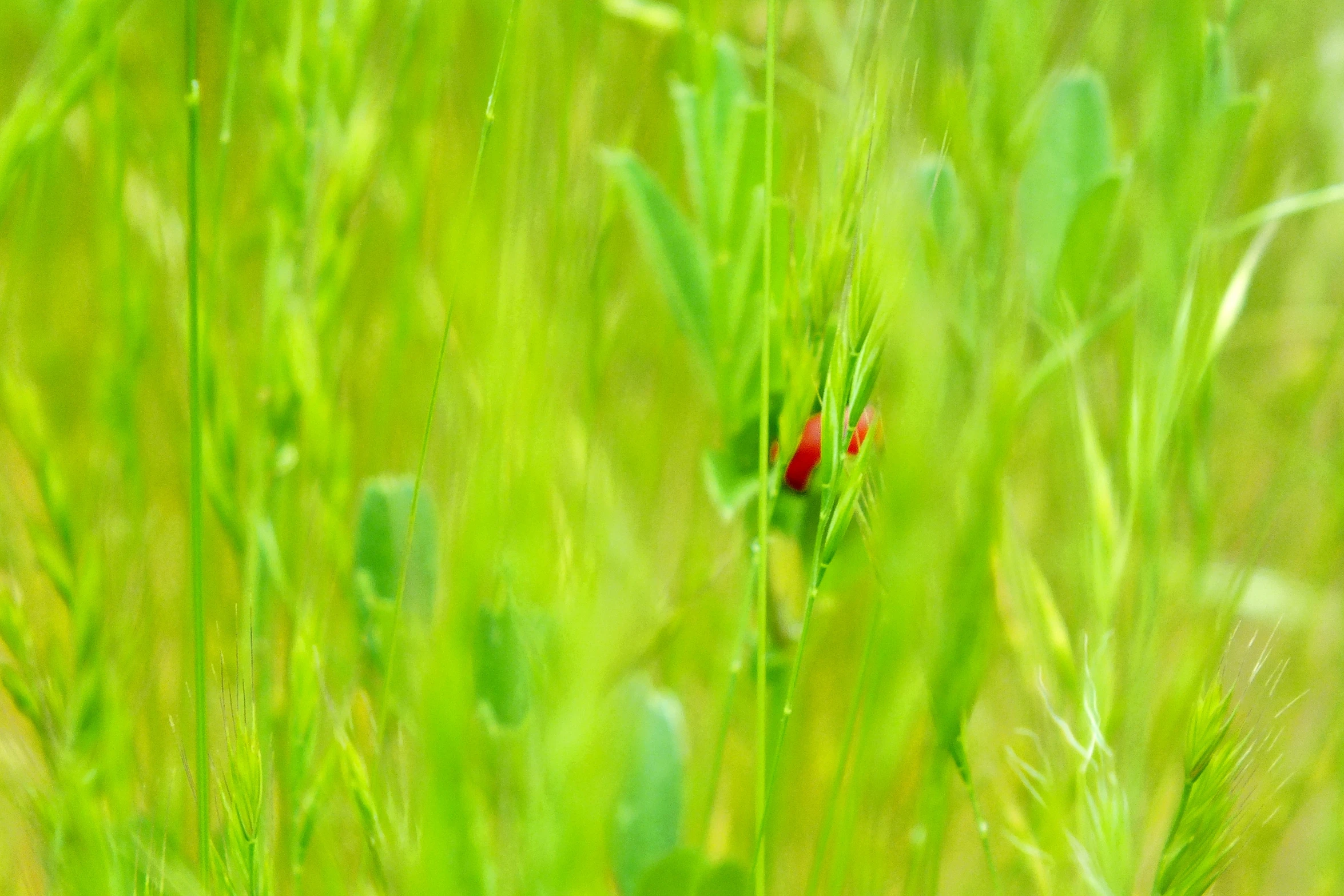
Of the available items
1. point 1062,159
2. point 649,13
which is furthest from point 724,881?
point 649,13

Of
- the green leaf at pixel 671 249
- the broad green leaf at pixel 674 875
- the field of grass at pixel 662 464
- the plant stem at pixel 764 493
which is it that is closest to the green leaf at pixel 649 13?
the field of grass at pixel 662 464

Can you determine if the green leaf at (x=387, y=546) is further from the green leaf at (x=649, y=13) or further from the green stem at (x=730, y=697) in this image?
the green leaf at (x=649, y=13)

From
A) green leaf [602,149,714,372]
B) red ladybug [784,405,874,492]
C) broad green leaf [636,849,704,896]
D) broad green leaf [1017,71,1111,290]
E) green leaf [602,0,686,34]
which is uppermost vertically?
green leaf [602,0,686,34]

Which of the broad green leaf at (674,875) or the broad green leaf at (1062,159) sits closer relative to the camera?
the broad green leaf at (674,875)

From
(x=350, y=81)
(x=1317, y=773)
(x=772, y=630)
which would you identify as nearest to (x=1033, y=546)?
(x=1317, y=773)

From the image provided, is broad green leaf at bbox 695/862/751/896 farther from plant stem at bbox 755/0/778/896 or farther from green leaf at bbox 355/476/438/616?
green leaf at bbox 355/476/438/616

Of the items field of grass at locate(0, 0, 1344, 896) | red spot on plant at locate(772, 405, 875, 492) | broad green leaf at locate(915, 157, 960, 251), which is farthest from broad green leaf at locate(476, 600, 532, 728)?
broad green leaf at locate(915, 157, 960, 251)
